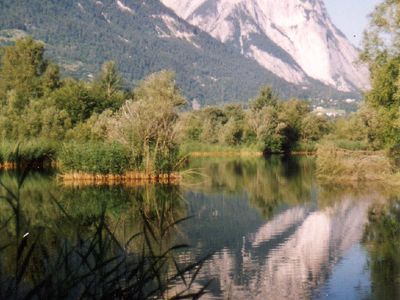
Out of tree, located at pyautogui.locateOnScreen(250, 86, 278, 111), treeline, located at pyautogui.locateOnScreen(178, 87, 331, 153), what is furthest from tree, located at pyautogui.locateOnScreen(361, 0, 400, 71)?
tree, located at pyautogui.locateOnScreen(250, 86, 278, 111)

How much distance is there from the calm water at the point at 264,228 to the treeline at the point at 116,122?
8.72ft

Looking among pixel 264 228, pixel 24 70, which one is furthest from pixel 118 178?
pixel 24 70

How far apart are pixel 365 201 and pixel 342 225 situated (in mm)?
6905

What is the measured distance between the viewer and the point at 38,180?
36750 millimetres

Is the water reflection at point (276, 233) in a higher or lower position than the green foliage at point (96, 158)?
lower

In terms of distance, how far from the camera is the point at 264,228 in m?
21.3

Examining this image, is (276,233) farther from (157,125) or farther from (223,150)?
(223,150)

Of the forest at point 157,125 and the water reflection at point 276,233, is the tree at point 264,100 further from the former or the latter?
the water reflection at point 276,233

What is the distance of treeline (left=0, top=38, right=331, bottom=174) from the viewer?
35.0 meters

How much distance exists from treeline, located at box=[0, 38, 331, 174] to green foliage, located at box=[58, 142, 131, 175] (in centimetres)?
5

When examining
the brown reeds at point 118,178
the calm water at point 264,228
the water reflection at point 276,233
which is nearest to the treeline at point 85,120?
the brown reeds at point 118,178

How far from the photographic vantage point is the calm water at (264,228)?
42.6 feet

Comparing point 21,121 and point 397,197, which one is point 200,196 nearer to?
point 397,197

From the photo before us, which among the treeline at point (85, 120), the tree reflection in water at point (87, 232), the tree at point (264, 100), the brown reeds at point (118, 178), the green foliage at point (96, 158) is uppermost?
the tree at point (264, 100)
